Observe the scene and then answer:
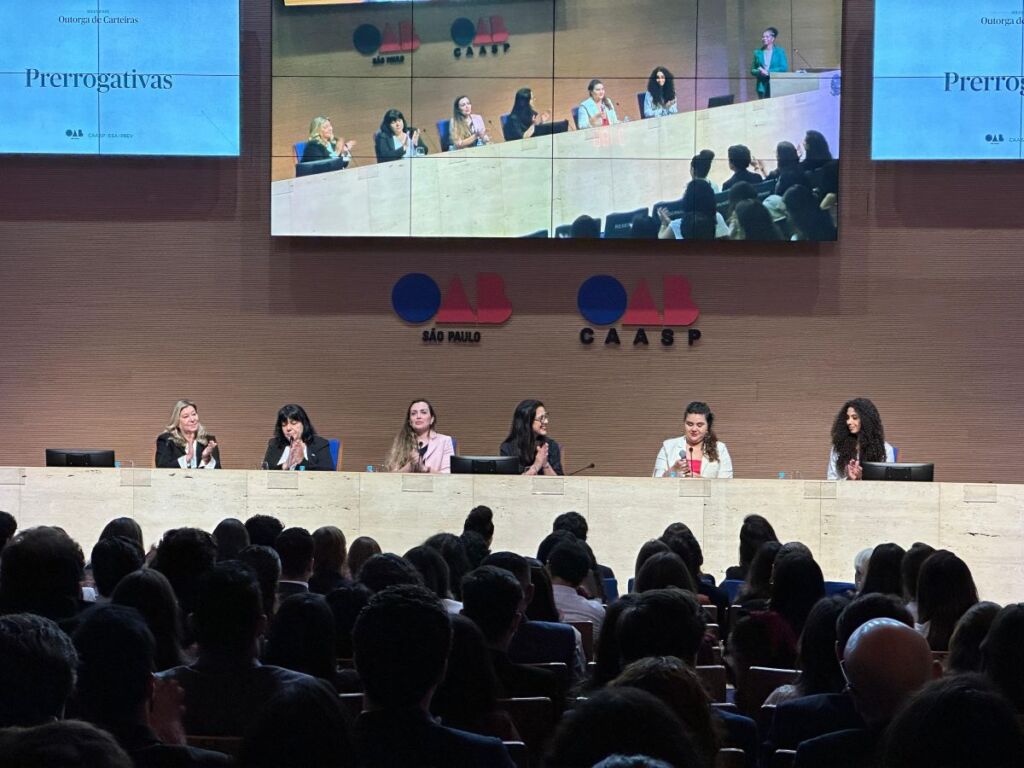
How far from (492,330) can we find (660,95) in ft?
8.21

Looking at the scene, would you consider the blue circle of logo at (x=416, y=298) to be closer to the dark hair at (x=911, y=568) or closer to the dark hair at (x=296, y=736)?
the dark hair at (x=911, y=568)

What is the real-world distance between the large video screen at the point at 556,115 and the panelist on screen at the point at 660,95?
0.01m

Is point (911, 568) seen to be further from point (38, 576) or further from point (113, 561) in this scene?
point (38, 576)

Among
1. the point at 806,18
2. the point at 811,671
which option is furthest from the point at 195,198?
the point at 811,671

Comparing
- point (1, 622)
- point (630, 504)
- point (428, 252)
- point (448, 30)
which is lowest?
point (630, 504)

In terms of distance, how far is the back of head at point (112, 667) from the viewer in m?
2.55

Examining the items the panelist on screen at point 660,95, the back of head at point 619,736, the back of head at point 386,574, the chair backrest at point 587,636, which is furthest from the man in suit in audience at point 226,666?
the panelist on screen at point 660,95

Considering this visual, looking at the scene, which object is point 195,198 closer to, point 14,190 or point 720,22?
point 14,190

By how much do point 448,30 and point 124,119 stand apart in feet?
9.48

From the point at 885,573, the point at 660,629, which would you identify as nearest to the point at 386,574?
the point at 660,629

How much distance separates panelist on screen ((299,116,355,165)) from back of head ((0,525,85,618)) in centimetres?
717

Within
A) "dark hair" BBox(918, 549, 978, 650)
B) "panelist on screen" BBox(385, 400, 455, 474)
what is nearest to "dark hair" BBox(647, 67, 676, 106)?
"panelist on screen" BBox(385, 400, 455, 474)

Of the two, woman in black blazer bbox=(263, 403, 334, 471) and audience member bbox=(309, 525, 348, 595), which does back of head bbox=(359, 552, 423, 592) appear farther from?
woman in black blazer bbox=(263, 403, 334, 471)

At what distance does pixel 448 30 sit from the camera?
35.0ft
